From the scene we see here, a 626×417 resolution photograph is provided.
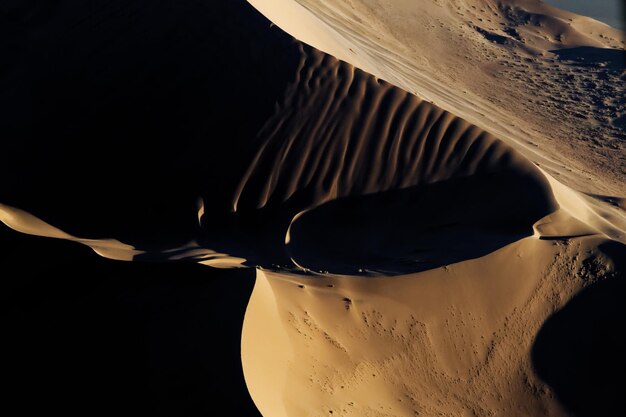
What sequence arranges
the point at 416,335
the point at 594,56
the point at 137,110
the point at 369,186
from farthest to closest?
the point at 594,56
the point at 137,110
the point at 369,186
the point at 416,335

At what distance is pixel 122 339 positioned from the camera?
5867 millimetres

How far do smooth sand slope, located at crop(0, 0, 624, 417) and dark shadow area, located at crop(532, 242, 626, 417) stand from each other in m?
0.03

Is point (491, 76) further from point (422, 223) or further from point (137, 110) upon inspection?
point (137, 110)

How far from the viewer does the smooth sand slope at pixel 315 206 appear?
6430mm

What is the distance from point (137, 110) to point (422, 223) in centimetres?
392

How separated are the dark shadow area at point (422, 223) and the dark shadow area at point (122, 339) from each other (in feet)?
5.50

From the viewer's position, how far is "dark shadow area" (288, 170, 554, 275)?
7582 mm

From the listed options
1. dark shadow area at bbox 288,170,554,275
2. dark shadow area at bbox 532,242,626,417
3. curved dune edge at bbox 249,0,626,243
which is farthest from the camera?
curved dune edge at bbox 249,0,626,243

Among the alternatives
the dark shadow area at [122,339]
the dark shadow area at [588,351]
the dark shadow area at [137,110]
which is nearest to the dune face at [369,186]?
the dark shadow area at [137,110]

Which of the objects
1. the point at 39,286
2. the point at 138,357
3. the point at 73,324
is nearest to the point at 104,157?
the point at 39,286

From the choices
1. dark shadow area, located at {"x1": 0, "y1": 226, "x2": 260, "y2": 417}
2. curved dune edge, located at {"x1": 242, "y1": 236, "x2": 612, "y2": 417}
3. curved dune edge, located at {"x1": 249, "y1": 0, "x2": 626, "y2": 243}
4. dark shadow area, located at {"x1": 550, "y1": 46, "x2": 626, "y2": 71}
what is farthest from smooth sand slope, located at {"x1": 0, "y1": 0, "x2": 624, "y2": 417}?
dark shadow area, located at {"x1": 550, "y1": 46, "x2": 626, "y2": 71}

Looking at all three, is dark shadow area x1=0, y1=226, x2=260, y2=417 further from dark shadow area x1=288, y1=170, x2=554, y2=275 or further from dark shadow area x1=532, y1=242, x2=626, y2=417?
dark shadow area x1=532, y1=242, x2=626, y2=417

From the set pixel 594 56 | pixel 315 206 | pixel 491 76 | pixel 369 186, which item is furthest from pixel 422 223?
pixel 594 56

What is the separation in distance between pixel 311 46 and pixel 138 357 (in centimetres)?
538
